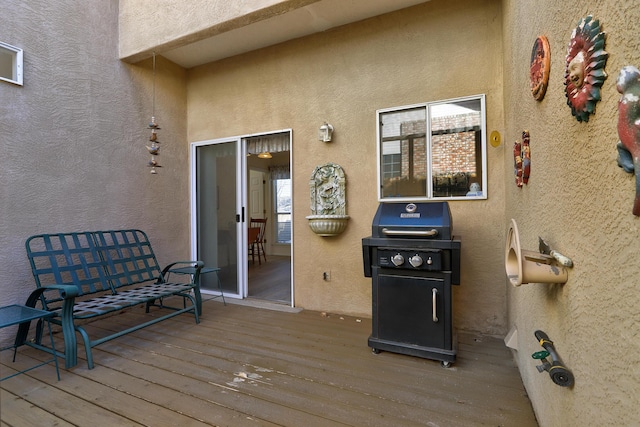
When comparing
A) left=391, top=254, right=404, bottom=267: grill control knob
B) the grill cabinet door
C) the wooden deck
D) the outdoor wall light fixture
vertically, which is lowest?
the wooden deck

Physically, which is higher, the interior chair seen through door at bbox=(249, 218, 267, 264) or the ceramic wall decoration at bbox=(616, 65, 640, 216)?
the ceramic wall decoration at bbox=(616, 65, 640, 216)

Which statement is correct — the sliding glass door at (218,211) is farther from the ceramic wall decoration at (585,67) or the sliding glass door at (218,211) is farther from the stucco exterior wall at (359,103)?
the ceramic wall decoration at (585,67)

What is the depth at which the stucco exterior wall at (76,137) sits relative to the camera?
265 centimetres

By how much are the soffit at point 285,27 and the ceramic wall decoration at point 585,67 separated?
247cm

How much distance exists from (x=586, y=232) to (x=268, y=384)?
75.0 inches

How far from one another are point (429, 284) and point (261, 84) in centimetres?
310

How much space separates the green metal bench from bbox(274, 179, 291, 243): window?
4.74 metres

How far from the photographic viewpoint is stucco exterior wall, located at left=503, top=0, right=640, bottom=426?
75 cm

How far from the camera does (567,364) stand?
113 centimetres

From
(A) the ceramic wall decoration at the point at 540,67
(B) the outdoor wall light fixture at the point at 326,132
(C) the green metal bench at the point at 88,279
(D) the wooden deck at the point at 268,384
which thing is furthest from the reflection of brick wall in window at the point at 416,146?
(C) the green metal bench at the point at 88,279

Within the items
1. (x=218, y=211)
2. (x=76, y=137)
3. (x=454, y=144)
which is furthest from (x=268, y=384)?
(x=76, y=137)

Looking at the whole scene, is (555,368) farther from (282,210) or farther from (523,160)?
(282,210)

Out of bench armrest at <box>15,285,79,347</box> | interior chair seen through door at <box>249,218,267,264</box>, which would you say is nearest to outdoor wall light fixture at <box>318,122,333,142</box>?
bench armrest at <box>15,285,79,347</box>

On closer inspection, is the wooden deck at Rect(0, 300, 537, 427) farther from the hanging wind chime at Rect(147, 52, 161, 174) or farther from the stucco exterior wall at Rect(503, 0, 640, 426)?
the hanging wind chime at Rect(147, 52, 161, 174)
